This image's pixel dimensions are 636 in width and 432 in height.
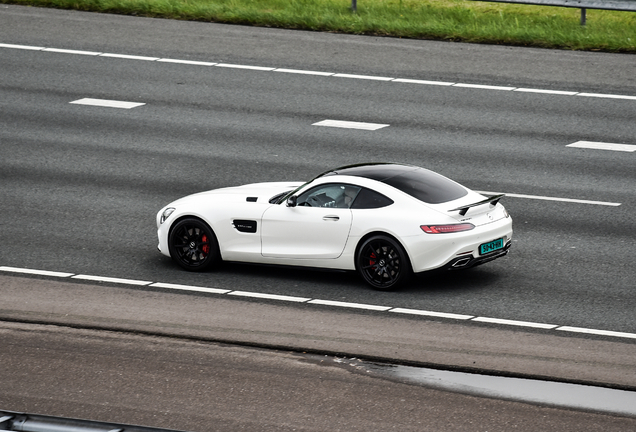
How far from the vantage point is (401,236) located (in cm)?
1284

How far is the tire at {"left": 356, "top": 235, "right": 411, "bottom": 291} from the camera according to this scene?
1294 centimetres

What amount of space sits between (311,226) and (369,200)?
761 mm

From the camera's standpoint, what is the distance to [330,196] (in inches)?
531

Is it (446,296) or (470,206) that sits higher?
(470,206)

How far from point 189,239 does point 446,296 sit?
3.20 metres

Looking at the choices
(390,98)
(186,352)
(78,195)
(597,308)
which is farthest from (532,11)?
(186,352)

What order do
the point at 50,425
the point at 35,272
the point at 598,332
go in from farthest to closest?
the point at 35,272 < the point at 598,332 < the point at 50,425

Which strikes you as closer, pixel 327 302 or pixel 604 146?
pixel 327 302

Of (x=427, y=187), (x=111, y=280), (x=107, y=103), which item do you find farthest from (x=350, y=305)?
(x=107, y=103)

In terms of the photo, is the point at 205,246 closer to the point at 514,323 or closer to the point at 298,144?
the point at 514,323

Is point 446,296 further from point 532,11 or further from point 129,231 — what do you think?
point 532,11

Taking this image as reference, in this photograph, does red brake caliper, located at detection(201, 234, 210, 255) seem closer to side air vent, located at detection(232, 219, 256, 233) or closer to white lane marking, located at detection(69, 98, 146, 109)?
side air vent, located at detection(232, 219, 256, 233)

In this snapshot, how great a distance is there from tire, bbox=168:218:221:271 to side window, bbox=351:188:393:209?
6.27 feet

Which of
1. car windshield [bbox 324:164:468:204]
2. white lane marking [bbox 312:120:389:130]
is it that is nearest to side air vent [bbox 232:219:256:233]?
car windshield [bbox 324:164:468:204]
